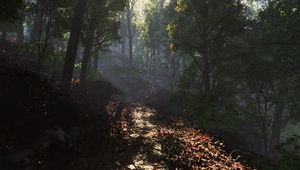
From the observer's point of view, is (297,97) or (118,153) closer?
(118,153)

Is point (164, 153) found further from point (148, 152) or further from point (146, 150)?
point (146, 150)

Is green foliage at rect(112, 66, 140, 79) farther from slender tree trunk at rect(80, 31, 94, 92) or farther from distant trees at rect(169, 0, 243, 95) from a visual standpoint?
distant trees at rect(169, 0, 243, 95)

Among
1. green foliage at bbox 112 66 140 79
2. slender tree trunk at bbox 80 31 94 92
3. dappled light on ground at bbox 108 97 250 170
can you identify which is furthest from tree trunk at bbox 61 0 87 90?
green foliage at bbox 112 66 140 79

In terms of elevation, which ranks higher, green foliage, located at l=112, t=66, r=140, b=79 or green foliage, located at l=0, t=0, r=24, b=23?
green foliage, located at l=112, t=66, r=140, b=79

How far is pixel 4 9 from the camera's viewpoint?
37.8ft

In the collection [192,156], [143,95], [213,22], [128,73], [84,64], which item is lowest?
[192,156]

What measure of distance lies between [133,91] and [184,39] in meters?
20.2

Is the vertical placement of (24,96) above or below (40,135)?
above

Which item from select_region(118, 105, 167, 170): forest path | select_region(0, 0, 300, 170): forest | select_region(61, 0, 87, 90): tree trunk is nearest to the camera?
select_region(0, 0, 300, 170): forest

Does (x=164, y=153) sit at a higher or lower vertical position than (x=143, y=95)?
lower

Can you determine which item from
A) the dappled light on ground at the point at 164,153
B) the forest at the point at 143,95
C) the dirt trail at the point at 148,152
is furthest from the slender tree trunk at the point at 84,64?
the dappled light on ground at the point at 164,153

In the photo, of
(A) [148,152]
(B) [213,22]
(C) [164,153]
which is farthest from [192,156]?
(B) [213,22]

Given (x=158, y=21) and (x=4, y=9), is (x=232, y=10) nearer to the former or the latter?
(x=4, y=9)

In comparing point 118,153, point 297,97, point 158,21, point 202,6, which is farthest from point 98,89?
point 158,21
